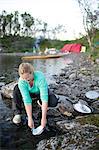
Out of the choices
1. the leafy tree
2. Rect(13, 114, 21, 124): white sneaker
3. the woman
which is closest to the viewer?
the woman

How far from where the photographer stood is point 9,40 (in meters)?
61.0

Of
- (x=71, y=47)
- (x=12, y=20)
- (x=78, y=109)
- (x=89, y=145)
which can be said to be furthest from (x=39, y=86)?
(x=12, y=20)

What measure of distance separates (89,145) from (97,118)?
1160 mm

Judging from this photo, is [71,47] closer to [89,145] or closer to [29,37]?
[29,37]

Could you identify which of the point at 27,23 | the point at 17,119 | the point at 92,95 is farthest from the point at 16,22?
the point at 17,119

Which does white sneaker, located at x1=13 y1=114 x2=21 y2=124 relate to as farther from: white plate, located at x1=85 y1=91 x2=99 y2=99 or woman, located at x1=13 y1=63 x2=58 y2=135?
white plate, located at x1=85 y1=91 x2=99 y2=99

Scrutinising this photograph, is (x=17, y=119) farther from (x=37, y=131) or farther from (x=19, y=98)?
(x=37, y=131)

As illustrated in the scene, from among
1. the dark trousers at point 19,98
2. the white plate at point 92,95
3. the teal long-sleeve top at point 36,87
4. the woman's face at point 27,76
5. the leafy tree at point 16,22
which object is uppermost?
the leafy tree at point 16,22

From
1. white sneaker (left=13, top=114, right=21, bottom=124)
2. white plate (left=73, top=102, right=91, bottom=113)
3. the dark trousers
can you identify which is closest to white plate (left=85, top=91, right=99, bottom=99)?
white plate (left=73, top=102, right=91, bottom=113)

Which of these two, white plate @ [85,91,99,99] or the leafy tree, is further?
the leafy tree

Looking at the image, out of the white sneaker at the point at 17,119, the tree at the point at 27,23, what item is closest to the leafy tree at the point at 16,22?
the tree at the point at 27,23

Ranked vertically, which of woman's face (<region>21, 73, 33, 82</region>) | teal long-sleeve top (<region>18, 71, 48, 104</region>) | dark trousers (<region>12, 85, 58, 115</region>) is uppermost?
woman's face (<region>21, 73, 33, 82</region>)

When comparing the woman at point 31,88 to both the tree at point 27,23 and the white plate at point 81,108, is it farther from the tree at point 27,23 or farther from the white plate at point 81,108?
the tree at point 27,23

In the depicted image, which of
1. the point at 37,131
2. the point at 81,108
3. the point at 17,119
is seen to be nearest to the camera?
the point at 37,131
